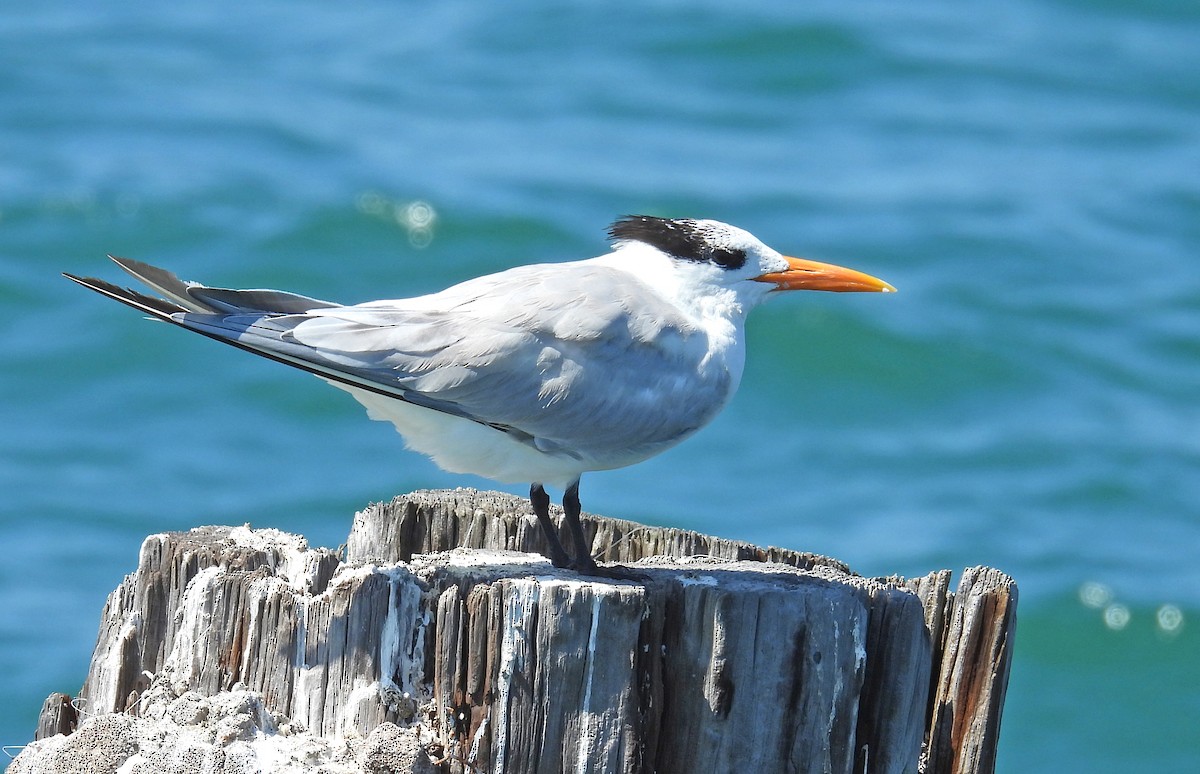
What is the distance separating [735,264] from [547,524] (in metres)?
1.19

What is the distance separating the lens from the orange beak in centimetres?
568

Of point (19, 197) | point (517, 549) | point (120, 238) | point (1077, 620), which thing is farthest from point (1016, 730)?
point (19, 197)

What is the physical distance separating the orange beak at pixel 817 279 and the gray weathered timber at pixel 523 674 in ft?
4.60

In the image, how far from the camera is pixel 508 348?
16.4ft

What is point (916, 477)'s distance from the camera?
1329cm

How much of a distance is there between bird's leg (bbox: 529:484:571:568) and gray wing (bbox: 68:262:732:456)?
0.30 metres

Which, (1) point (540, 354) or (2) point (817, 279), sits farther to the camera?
(2) point (817, 279)

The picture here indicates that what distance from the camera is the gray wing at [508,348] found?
4.90 m

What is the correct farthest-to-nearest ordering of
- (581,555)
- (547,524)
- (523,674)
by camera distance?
(547,524)
(581,555)
(523,674)

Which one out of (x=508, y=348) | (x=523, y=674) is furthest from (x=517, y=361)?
(x=523, y=674)

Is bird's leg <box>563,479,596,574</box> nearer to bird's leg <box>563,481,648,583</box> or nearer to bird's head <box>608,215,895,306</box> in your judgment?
bird's leg <box>563,481,648,583</box>

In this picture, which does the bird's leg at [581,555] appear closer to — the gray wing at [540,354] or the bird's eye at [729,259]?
the gray wing at [540,354]

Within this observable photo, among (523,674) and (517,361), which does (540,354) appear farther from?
(523,674)

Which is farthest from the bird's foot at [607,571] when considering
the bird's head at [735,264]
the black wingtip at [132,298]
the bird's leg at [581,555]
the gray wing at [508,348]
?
the black wingtip at [132,298]
